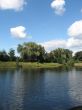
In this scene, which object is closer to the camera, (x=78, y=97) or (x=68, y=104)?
(x=68, y=104)

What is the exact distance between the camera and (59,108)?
145 feet

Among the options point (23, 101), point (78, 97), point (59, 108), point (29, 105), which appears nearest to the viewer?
point (59, 108)

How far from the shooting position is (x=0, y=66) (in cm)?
19662

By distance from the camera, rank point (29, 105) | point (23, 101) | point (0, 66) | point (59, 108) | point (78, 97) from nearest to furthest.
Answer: point (59, 108) < point (29, 105) < point (23, 101) < point (78, 97) < point (0, 66)

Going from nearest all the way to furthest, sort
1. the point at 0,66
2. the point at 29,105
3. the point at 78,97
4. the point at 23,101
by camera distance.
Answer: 1. the point at 29,105
2. the point at 23,101
3. the point at 78,97
4. the point at 0,66

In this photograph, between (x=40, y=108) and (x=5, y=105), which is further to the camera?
(x=5, y=105)

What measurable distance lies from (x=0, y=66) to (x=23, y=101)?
148m

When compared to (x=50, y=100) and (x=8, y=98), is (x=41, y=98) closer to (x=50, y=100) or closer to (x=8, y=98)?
(x=50, y=100)

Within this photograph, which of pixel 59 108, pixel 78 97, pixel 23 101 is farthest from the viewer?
pixel 78 97

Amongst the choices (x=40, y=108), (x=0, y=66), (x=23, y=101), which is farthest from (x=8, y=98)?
(x=0, y=66)

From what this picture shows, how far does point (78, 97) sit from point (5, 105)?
1617cm

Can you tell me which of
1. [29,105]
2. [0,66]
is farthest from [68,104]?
[0,66]

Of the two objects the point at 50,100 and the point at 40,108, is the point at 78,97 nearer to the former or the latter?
the point at 50,100

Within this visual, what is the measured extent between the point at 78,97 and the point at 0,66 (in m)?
147
